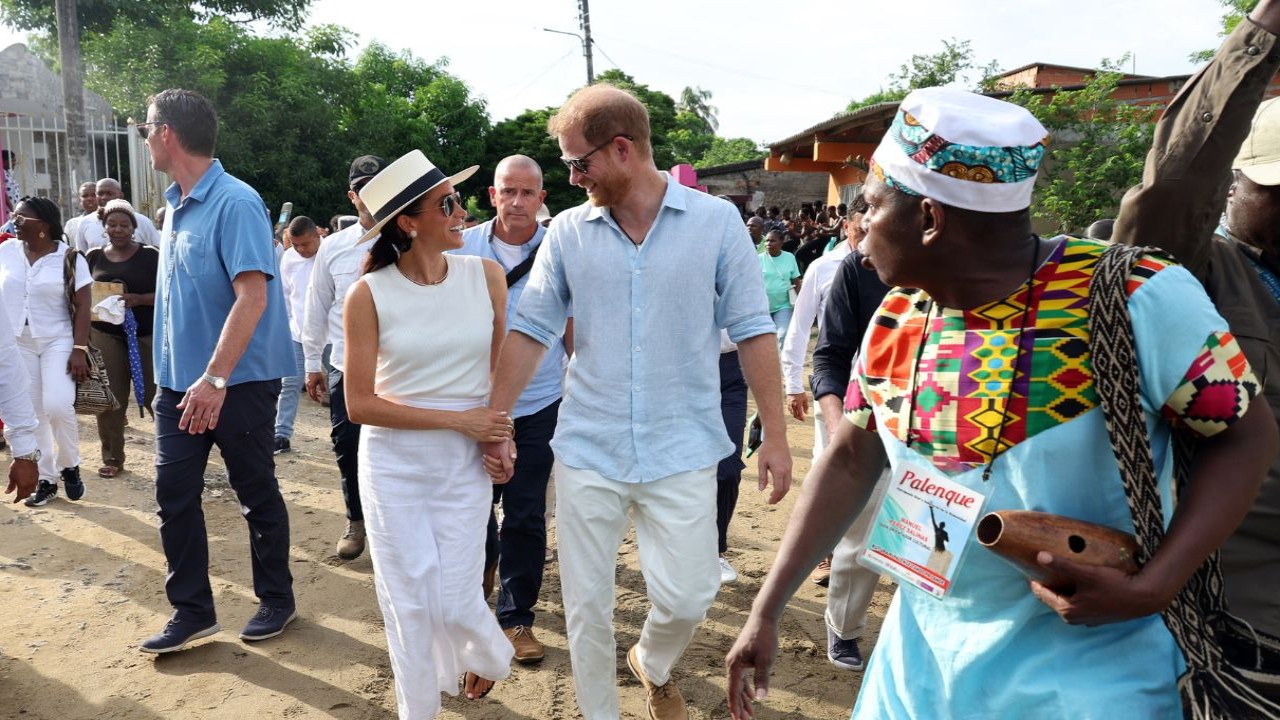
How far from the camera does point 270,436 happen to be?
4.50 metres

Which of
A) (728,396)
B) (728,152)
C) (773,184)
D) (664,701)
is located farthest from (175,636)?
(728,152)

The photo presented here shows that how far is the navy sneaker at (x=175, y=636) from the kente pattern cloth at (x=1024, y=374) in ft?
11.9

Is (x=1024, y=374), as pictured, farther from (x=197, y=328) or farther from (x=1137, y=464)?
(x=197, y=328)

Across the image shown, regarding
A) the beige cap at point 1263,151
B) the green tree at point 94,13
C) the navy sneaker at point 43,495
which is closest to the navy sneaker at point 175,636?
the navy sneaker at point 43,495

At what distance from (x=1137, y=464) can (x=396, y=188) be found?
272 centimetres

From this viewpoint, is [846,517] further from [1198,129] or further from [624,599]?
[624,599]

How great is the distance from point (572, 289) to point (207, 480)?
523 centimetres

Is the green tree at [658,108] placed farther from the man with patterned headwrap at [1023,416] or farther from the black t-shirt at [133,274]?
the man with patterned headwrap at [1023,416]

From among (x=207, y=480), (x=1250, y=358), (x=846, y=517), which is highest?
→ (x=1250, y=358)

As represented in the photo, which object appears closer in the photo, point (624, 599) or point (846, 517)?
point (846, 517)

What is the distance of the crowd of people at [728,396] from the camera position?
1619 millimetres

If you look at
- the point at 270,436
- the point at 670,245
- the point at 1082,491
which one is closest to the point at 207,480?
the point at 270,436

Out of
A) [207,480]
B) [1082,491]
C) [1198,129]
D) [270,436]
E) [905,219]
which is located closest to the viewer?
[1082,491]

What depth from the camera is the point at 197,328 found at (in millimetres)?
4301
